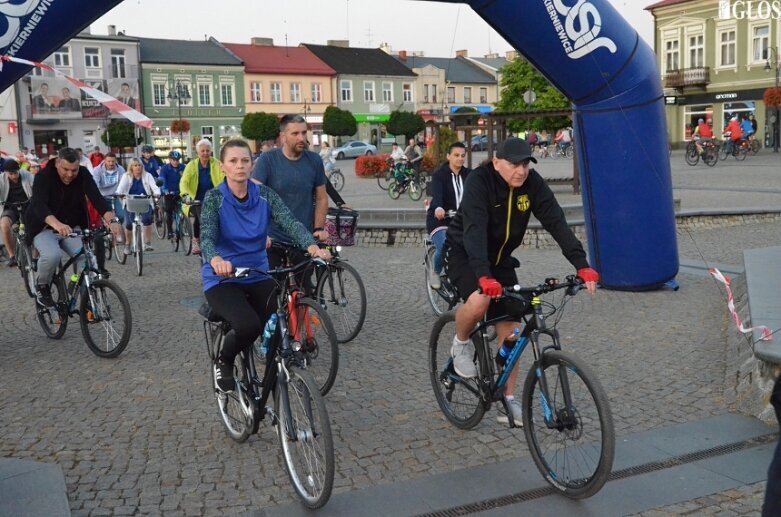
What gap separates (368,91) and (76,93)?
27.7m

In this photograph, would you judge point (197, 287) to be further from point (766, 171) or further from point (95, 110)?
point (95, 110)

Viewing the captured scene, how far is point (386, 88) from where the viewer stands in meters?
81.2

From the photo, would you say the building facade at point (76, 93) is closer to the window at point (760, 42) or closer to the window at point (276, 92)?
the window at point (276, 92)

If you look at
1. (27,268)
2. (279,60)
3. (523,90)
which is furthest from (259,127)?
(27,268)

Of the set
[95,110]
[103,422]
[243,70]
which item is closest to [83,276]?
[103,422]

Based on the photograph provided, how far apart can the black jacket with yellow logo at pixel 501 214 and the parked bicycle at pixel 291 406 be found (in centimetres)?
100

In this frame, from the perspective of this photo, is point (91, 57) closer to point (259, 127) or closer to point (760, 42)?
point (259, 127)

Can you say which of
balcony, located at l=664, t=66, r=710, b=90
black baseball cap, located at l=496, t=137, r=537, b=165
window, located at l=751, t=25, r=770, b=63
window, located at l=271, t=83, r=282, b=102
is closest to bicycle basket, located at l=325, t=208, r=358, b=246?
black baseball cap, located at l=496, t=137, r=537, b=165

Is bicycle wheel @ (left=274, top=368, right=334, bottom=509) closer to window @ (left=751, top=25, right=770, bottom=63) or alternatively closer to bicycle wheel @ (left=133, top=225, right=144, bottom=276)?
bicycle wheel @ (left=133, top=225, right=144, bottom=276)

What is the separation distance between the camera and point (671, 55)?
176 ft

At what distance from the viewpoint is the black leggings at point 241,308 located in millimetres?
4637

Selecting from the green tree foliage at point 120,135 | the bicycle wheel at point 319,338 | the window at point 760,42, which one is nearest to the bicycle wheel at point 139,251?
the bicycle wheel at point 319,338

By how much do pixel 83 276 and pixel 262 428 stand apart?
9.78 ft

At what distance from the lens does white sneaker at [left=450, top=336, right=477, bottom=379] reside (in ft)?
16.3
